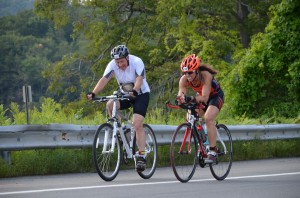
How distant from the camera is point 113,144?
1119 cm

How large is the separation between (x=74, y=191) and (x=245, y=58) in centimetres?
1880

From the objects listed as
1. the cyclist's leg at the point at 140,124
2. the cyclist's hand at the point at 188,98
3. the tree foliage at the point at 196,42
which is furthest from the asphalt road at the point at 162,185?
the tree foliage at the point at 196,42

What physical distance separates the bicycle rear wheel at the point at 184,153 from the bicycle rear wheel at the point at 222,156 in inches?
14.4

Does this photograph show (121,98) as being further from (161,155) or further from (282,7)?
(282,7)

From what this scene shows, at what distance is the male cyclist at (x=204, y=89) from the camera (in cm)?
1114

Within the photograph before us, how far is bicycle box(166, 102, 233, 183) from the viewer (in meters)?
11.0

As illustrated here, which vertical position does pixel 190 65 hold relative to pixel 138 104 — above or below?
above

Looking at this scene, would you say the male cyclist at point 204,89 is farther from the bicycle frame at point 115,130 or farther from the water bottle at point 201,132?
the bicycle frame at point 115,130

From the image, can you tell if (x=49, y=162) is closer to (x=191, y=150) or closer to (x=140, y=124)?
(x=140, y=124)

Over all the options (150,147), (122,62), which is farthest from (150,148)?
(122,62)

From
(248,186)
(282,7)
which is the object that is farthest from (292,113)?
(248,186)

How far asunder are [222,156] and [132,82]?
5.64 ft

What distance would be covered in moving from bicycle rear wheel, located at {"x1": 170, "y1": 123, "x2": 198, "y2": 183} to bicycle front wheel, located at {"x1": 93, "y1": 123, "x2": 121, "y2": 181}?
79 cm

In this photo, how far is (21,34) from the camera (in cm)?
10606
